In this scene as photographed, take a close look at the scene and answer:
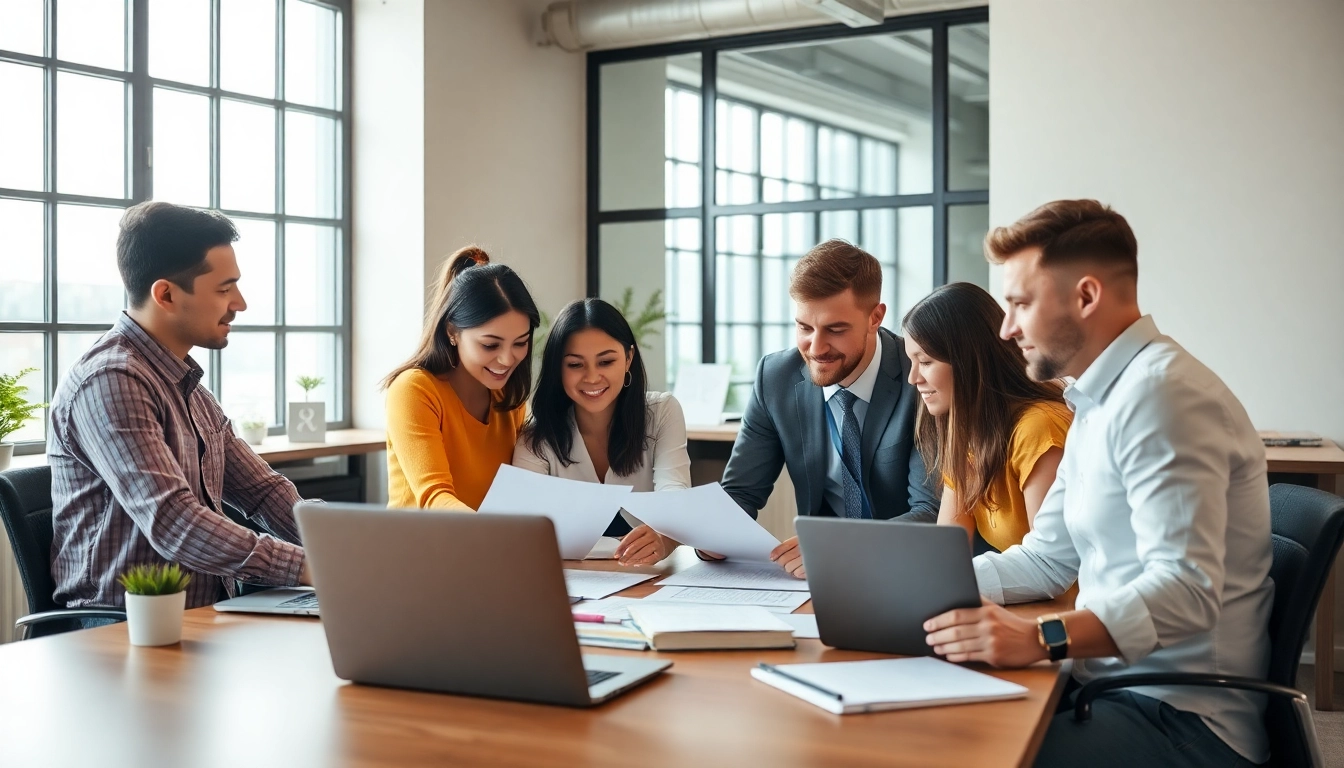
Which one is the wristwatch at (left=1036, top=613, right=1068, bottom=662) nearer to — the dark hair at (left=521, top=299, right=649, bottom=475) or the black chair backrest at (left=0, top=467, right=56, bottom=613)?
Result: the dark hair at (left=521, top=299, right=649, bottom=475)

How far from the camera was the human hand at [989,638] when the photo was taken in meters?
1.45

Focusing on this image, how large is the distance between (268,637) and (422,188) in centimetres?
364

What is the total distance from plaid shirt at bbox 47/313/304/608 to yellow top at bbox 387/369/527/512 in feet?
1.41

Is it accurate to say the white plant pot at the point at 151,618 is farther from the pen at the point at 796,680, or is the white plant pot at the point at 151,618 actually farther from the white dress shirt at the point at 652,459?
the white dress shirt at the point at 652,459

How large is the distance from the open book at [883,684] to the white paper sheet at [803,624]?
0.50 feet

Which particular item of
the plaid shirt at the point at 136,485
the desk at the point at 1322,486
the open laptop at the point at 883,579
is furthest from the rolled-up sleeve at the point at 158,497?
the desk at the point at 1322,486

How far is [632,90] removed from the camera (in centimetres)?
607

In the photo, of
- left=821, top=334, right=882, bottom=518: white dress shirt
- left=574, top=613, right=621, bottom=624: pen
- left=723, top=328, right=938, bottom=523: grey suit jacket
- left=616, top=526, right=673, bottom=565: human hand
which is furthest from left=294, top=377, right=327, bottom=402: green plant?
left=574, top=613, right=621, bottom=624: pen

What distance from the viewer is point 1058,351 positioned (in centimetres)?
170

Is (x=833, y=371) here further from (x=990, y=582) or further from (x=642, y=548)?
(x=990, y=582)

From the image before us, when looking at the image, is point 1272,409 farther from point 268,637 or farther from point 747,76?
point 268,637

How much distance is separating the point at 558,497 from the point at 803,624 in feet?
2.03

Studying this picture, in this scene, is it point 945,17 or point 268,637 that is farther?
point 945,17

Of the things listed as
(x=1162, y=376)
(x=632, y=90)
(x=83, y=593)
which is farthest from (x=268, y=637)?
(x=632, y=90)
